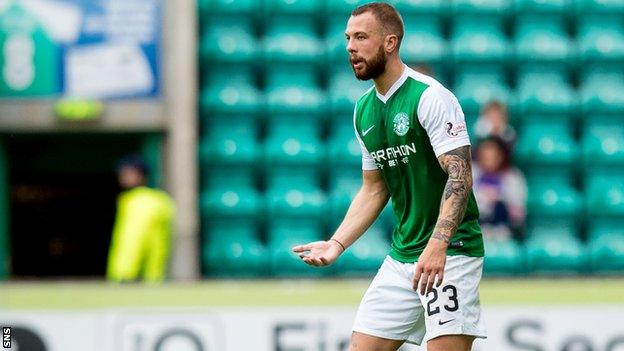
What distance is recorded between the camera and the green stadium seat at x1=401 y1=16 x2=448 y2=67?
10922 mm

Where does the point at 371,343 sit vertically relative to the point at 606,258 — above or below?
above

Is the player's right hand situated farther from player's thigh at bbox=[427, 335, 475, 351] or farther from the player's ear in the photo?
A: the player's ear

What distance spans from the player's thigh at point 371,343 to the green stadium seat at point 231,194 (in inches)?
232

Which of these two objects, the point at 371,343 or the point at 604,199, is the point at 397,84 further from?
the point at 604,199

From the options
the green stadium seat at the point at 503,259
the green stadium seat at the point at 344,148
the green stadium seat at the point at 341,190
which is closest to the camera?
the green stadium seat at the point at 503,259

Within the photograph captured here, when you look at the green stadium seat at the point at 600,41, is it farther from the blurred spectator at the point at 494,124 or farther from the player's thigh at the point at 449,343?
the player's thigh at the point at 449,343

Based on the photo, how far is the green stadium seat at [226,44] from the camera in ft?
35.7

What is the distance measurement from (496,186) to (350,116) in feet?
5.23

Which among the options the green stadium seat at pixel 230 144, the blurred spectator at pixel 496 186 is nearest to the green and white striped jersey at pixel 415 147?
the blurred spectator at pixel 496 186

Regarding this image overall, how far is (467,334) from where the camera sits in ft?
14.7

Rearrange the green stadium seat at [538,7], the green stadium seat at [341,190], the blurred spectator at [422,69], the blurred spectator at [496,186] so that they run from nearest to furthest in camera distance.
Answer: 1. the blurred spectator at [422,69]
2. the blurred spectator at [496,186]
3. the green stadium seat at [341,190]
4. the green stadium seat at [538,7]

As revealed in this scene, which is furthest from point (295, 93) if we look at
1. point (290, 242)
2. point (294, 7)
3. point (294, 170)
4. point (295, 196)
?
point (290, 242)

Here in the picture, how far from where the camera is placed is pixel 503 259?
1025 centimetres

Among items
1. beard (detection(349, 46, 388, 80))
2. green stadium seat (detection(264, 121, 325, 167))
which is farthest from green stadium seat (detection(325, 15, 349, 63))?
beard (detection(349, 46, 388, 80))
